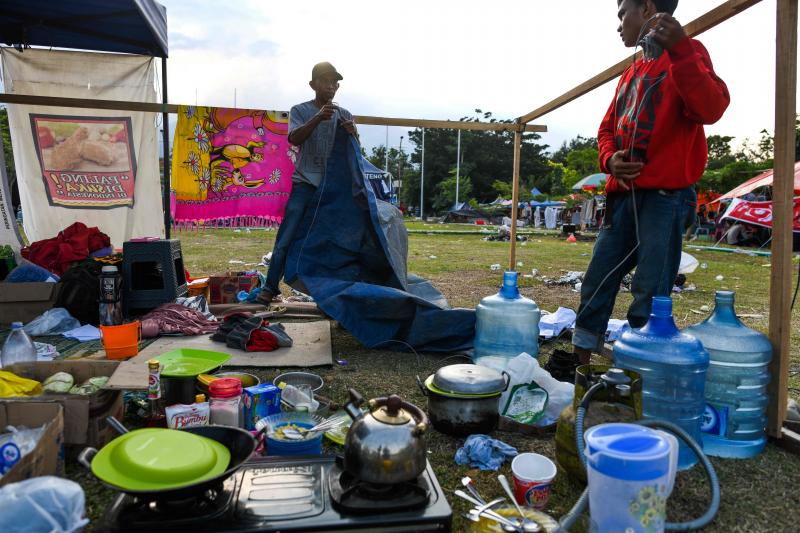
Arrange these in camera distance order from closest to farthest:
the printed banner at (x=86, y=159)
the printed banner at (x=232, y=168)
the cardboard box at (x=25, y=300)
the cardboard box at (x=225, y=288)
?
the cardboard box at (x=25, y=300), the printed banner at (x=232, y=168), the cardboard box at (x=225, y=288), the printed banner at (x=86, y=159)

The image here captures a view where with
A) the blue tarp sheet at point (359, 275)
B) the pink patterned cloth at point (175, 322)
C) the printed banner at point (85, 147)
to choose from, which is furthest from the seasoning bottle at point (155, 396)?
the printed banner at point (85, 147)

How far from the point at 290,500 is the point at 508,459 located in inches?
44.3

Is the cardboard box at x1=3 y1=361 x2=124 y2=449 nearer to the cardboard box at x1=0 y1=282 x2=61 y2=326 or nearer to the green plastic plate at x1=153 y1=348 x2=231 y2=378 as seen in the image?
the green plastic plate at x1=153 y1=348 x2=231 y2=378

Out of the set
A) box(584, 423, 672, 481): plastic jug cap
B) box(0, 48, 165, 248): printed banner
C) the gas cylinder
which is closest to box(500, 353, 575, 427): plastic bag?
the gas cylinder

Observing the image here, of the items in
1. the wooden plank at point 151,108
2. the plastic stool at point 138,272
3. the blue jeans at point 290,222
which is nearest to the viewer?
the blue jeans at point 290,222

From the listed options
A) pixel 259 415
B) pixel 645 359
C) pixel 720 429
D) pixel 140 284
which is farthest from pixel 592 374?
pixel 140 284

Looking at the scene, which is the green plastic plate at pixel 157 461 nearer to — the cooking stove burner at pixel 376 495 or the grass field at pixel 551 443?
the cooking stove burner at pixel 376 495

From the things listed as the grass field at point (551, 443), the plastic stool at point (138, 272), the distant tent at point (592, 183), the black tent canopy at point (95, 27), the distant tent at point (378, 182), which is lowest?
the grass field at point (551, 443)

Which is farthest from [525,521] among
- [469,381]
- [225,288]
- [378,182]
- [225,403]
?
[225,288]

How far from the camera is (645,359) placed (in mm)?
2602

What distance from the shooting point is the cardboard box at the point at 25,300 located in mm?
5098

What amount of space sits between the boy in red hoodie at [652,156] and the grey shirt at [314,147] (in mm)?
2619

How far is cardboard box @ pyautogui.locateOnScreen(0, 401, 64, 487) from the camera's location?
1815mm

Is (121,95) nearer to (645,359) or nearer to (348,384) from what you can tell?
(348,384)
